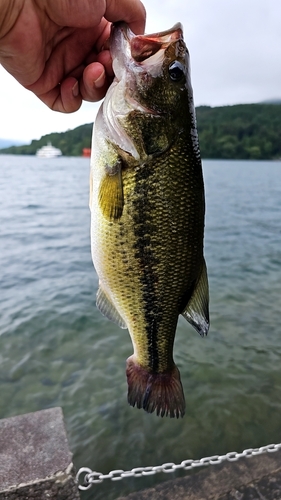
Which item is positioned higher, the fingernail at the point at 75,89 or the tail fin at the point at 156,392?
the fingernail at the point at 75,89

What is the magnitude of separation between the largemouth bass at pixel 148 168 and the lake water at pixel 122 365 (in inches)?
130

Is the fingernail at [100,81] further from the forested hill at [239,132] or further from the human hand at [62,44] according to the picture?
the forested hill at [239,132]

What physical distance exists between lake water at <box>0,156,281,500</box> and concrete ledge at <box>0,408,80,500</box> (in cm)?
157

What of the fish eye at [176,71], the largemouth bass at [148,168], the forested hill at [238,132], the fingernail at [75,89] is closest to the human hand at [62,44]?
the fingernail at [75,89]

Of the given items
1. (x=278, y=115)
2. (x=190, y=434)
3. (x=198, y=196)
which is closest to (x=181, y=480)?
(x=190, y=434)

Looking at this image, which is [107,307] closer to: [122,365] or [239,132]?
[122,365]

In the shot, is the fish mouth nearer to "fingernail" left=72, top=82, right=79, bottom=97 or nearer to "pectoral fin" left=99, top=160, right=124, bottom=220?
"pectoral fin" left=99, top=160, right=124, bottom=220

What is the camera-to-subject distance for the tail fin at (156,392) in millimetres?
2123

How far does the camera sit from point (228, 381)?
240 inches

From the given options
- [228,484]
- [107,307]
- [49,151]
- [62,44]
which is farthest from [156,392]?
[49,151]

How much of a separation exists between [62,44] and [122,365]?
16.5 ft

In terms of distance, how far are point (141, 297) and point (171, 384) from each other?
20.8 inches

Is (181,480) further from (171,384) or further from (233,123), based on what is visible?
(233,123)

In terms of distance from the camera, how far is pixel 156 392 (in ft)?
6.95
